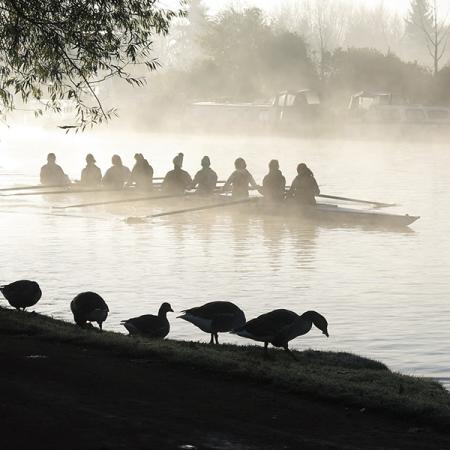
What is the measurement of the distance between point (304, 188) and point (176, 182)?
6061mm

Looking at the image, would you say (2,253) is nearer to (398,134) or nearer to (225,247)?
(225,247)

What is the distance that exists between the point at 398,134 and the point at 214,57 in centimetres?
3122

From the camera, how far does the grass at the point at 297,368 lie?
437 inches

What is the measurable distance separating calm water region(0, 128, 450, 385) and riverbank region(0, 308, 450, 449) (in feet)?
13.1

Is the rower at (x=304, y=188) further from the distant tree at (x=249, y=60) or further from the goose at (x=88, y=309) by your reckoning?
the distant tree at (x=249, y=60)

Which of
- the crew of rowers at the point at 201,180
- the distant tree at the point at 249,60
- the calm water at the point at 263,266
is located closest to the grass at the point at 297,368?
the calm water at the point at 263,266

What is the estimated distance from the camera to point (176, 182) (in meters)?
37.5

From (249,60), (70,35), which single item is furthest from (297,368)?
(249,60)

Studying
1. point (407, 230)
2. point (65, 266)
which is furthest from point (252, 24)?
point (65, 266)

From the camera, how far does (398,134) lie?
8312 centimetres

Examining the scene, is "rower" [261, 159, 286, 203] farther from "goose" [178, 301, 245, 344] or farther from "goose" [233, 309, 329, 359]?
"goose" [233, 309, 329, 359]

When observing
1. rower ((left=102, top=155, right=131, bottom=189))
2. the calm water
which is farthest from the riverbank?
rower ((left=102, top=155, right=131, bottom=189))

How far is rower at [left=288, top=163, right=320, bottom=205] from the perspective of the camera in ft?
105

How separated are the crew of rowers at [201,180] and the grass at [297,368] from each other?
1760cm
